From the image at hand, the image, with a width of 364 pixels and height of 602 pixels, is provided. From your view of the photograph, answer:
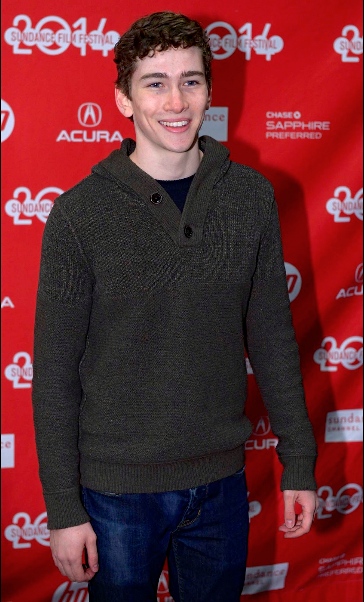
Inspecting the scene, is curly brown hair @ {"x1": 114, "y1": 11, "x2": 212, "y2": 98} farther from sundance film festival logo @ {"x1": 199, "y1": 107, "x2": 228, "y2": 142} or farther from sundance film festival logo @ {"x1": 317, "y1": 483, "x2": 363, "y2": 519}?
sundance film festival logo @ {"x1": 317, "y1": 483, "x2": 363, "y2": 519}

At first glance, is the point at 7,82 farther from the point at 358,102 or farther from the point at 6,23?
the point at 358,102

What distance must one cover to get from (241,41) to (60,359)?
1.56 m

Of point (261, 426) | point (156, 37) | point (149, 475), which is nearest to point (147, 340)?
point (149, 475)

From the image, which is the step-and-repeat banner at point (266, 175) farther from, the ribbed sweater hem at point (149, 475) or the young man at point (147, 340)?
the ribbed sweater hem at point (149, 475)

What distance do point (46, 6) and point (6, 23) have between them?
140 millimetres

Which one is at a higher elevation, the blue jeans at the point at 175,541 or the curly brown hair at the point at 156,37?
the curly brown hair at the point at 156,37

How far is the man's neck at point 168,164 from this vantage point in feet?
5.56

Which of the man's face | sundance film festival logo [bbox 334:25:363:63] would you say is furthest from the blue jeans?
sundance film festival logo [bbox 334:25:363:63]

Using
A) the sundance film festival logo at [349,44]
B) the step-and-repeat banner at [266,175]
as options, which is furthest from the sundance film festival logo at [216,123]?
the sundance film festival logo at [349,44]

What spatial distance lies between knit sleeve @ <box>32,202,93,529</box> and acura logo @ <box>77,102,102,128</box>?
1082mm

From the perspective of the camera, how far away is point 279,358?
1797 millimetres

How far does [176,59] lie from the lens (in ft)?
5.41

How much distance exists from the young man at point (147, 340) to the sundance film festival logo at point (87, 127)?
3.05 feet

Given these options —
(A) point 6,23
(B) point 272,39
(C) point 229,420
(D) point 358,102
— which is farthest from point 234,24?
(C) point 229,420
